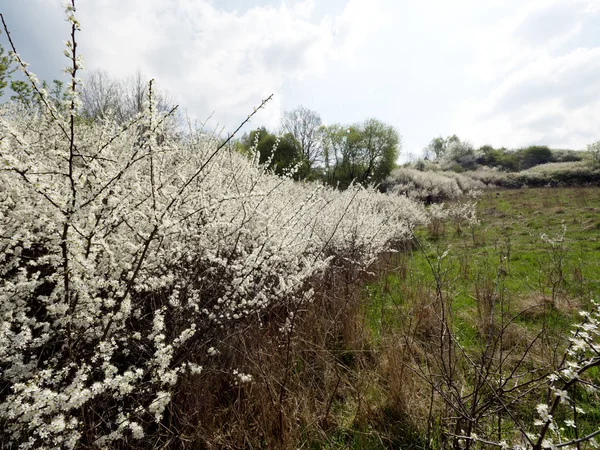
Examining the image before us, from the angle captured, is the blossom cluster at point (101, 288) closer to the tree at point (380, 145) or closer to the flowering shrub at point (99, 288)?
the flowering shrub at point (99, 288)

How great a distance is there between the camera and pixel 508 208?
1645cm

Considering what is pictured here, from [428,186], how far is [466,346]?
910 inches

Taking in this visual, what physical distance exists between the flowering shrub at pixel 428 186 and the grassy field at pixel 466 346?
14642 millimetres

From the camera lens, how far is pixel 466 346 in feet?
12.4

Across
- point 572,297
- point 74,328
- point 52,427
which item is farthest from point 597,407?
point 74,328

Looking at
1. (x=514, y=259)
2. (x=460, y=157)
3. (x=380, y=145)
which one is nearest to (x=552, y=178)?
(x=380, y=145)

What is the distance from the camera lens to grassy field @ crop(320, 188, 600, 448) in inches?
82.6

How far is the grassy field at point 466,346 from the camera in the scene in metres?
2.10

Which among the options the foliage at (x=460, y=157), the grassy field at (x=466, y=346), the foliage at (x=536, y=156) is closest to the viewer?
the grassy field at (x=466, y=346)

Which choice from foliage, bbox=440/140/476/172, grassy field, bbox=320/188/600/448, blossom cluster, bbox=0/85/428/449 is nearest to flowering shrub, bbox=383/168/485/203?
foliage, bbox=440/140/476/172

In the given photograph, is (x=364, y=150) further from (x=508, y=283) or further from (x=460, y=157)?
(x=508, y=283)

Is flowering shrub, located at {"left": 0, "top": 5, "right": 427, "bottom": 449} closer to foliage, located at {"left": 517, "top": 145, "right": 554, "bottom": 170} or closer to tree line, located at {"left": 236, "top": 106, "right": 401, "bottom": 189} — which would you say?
tree line, located at {"left": 236, "top": 106, "right": 401, "bottom": 189}

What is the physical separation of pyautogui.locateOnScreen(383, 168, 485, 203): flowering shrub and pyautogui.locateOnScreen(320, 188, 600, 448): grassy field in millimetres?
14642

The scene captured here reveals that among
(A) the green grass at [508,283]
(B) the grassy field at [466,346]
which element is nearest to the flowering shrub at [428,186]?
(A) the green grass at [508,283]
